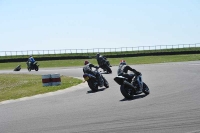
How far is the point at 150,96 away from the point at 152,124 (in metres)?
4.96

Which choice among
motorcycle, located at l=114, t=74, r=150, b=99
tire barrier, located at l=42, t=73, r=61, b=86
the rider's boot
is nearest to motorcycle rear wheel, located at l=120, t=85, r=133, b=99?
motorcycle, located at l=114, t=74, r=150, b=99

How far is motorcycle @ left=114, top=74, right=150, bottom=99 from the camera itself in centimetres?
1316

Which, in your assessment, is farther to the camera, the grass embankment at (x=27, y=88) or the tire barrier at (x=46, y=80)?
the tire barrier at (x=46, y=80)

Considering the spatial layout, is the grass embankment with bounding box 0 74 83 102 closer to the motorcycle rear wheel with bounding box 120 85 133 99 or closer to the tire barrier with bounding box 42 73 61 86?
the tire barrier with bounding box 42 73 61 86

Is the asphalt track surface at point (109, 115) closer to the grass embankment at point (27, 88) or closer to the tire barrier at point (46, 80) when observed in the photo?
the grass embankment at point (27, 88)

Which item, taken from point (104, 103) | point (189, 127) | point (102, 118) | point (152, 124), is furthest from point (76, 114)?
point (189, 127)

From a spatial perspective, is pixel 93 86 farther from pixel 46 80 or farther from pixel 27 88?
pixel 27 88

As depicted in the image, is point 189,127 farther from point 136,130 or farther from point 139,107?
point 139,107

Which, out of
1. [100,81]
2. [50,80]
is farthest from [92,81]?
[50,80]

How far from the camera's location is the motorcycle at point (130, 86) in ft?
43.2

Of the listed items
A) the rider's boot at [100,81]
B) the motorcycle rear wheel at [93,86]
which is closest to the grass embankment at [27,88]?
the motorcycle rear wheel at [93,86]

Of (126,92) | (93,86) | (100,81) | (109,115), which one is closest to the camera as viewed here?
(109,115)

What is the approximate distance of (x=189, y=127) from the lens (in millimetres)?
7867

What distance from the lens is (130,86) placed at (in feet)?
43.7
